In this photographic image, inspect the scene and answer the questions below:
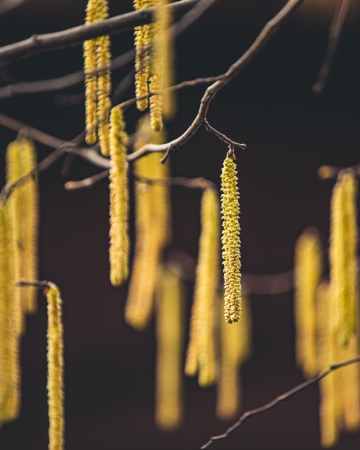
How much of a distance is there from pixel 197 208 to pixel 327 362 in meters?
1.48

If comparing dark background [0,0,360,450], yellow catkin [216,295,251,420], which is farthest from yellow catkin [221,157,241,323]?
dark background [0,0,360,450]

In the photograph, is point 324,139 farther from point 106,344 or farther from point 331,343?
point 331,343

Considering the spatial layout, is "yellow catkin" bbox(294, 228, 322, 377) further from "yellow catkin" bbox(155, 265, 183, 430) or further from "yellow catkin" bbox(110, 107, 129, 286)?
"yellow catkin" bbox(110, 107, 129, 286)

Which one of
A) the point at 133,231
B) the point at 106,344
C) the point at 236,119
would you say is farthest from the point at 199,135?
the point at 106,344

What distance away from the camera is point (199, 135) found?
8.89 ft

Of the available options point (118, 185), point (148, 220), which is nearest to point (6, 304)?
point (118, 185)

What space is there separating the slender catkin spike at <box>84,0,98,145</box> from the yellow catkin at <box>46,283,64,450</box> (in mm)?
198

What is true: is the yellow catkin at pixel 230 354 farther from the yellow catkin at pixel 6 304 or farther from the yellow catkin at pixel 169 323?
the yellow catkin at pixel 6 304

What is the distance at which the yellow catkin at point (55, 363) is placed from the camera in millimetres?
779

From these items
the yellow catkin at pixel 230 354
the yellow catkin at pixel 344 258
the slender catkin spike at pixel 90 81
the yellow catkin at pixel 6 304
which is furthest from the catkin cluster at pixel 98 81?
the yellow catkin at pixel 230 354

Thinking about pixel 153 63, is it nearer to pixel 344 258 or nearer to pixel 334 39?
pixel 344 258

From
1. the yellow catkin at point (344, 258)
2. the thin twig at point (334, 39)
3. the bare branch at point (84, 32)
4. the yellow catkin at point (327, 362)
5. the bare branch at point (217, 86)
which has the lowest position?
the yellow catkin at point (327, 362)

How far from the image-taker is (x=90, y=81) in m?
0.85

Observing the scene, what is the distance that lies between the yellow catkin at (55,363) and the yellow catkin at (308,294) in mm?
660
